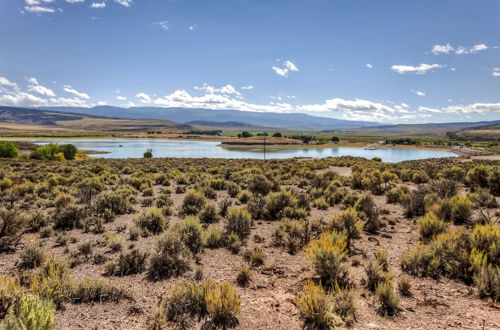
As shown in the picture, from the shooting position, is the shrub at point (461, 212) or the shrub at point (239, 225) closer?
the shrub at point (239, 225)

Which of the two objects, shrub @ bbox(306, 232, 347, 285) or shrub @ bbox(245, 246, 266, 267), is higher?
shrub @ bbox(306, 232, 347, 285)

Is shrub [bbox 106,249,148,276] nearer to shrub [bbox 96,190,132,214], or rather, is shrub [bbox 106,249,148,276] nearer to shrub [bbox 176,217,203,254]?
shrub [bbox 176,217,203,254]

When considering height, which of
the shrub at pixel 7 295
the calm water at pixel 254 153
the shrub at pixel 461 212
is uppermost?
the shrub at pixel 461 212

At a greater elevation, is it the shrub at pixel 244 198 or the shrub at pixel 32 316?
the shrub at pixel 32 316

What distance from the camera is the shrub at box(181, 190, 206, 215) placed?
386 inches

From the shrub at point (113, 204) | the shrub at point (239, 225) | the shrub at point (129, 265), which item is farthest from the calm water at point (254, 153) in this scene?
the shrub at point (129, 265)

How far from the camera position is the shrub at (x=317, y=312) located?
378cm

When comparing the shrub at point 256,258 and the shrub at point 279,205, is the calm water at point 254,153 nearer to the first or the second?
the shrub at point 279,205

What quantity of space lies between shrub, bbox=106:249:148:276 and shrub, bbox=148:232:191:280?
0.63 feet

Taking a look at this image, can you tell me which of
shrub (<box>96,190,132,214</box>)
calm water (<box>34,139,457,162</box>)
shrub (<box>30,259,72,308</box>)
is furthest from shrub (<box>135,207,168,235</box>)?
calm water (<box>34,139,457,162</box>)

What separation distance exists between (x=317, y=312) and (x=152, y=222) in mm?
5655

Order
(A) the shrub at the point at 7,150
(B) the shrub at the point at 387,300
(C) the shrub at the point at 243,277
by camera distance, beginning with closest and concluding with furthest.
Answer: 1. (B) the shrub at the point at 387,300
2. (C) the shrub at the point at 243,277
3. (A) the shrub at the point at 7,150

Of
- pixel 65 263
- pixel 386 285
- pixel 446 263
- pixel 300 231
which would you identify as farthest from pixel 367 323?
pixel 65 263

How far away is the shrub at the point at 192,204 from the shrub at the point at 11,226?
4526 mm
